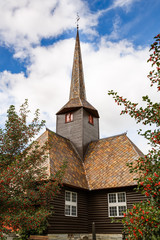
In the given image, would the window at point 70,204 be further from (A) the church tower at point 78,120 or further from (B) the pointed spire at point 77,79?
(B) the pointed spire at point 77,79

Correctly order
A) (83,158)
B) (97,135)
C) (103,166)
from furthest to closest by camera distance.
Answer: (97,135) < (83,158) < (103,166)

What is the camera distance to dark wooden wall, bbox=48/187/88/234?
13.6m

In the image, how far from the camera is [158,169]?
16.3 ft

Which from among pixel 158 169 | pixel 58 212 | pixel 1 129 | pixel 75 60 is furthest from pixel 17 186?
pixel 75 60

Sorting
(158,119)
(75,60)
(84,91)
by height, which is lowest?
(158,119)

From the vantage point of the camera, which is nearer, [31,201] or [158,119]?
[158,119]

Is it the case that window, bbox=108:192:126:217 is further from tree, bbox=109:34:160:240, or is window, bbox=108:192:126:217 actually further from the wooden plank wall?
tree, bbox=109:34:160:240

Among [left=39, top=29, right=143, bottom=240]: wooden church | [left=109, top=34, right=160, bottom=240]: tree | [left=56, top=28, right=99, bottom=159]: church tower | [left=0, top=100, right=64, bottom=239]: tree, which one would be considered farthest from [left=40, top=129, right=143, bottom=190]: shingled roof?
[left=109, top=34, right=160, bottom=240]: tree

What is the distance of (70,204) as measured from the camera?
50.5 ft

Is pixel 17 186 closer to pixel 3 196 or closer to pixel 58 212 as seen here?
pixel 3 196

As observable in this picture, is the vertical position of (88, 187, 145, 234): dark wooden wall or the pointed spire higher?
the pointed spire

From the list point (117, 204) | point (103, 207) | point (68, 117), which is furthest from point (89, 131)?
point (117, 204)

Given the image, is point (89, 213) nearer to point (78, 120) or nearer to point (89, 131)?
point (89, 131)

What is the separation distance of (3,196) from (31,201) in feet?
5.63
